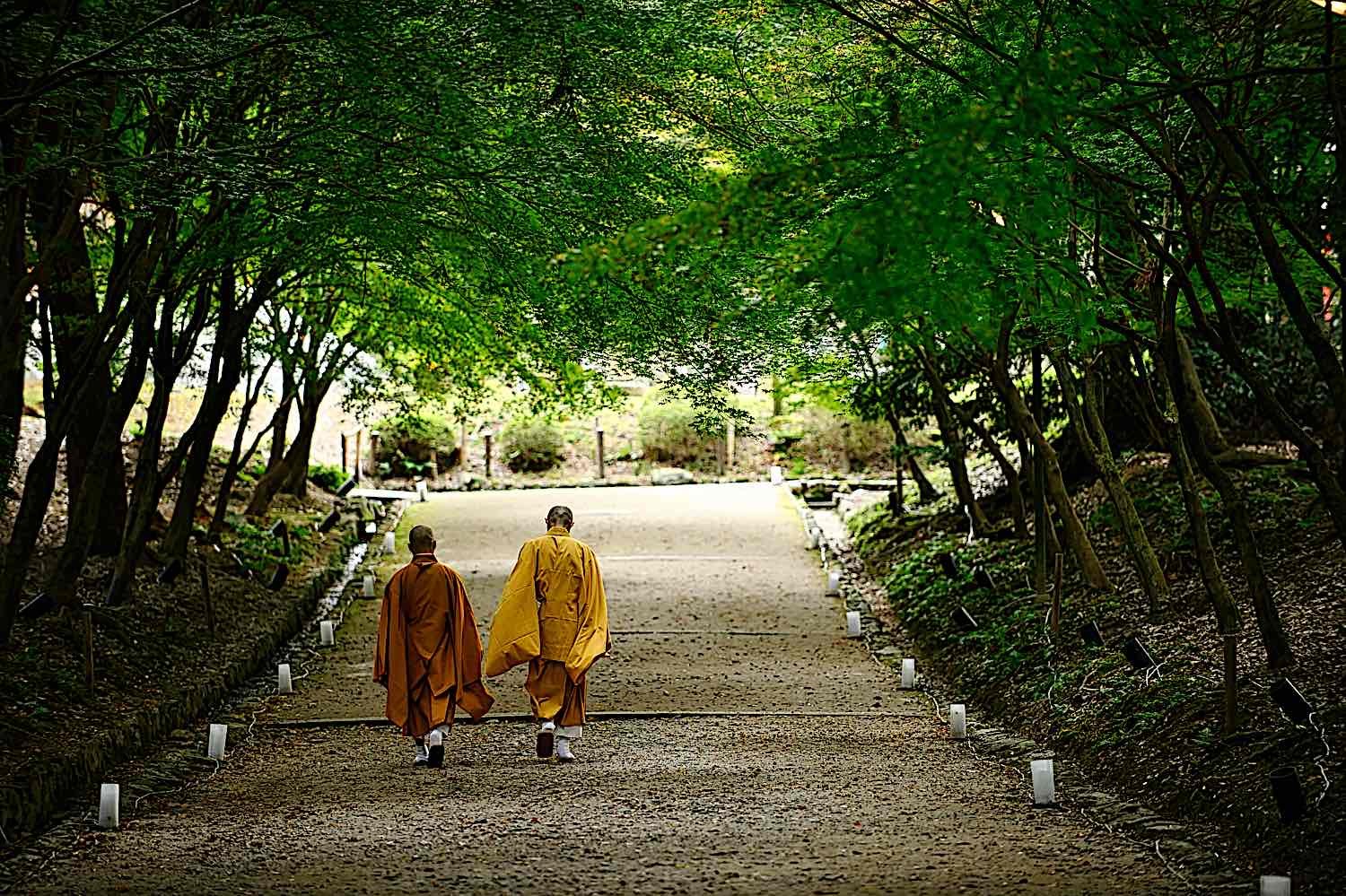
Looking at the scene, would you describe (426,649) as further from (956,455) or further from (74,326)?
(956,455)

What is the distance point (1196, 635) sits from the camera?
8609 mm

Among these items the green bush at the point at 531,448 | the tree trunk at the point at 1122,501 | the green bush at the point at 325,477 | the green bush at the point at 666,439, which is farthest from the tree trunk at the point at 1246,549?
the green bush at the point at 531,448

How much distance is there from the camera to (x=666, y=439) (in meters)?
29.1

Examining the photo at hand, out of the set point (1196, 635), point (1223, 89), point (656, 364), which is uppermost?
point (1223, 89)

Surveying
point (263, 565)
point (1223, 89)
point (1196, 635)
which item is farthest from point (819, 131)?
point (263, 565)

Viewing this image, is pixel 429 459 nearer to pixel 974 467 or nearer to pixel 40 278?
pixel 974 467

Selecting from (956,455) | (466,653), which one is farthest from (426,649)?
(956,455)

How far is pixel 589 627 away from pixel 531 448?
21339 millimetres

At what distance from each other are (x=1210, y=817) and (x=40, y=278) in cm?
682

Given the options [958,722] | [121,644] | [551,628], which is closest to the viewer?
[551,628]

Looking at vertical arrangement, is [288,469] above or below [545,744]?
above

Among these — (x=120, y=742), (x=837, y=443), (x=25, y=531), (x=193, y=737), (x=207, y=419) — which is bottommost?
(x=193, y=737)

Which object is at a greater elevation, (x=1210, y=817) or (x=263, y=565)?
(x=263, y=565)

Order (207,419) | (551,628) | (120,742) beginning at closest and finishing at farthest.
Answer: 1. (120,742)
2. (551,628)
3. (207,419)
